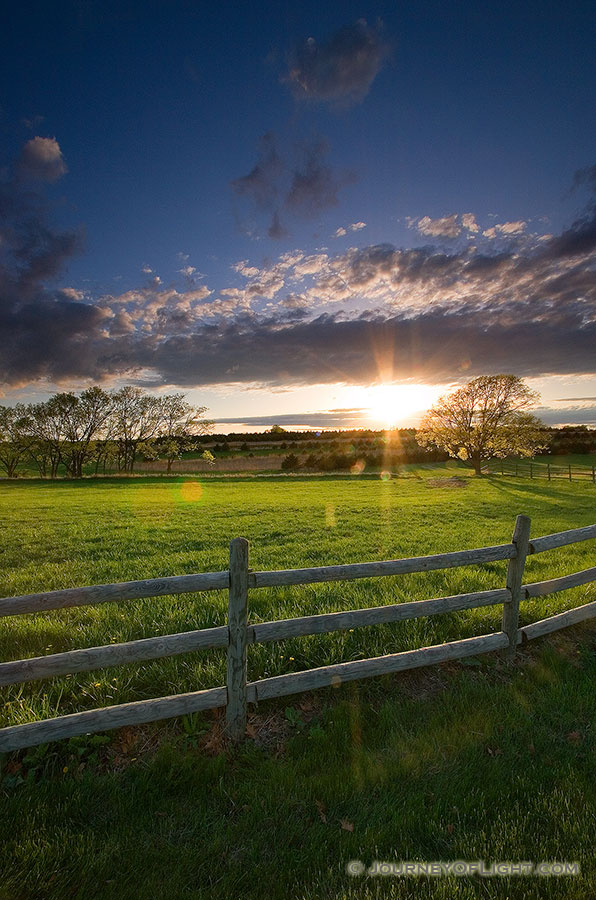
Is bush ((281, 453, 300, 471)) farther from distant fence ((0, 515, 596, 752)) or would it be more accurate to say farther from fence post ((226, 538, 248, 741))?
fence post ((226, 538, 248, 741))

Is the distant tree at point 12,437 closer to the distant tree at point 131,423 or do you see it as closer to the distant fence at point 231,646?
the distant tree at point 131,423

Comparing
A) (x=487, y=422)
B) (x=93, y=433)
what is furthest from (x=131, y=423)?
(x=487, y=422)

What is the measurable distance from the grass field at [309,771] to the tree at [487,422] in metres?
47.7

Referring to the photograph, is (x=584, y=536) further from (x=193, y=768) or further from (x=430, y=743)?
(x=193, y=768)

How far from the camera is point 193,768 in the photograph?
4.17m

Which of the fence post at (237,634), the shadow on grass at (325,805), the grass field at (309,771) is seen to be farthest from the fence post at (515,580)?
the fence post at (237,634)

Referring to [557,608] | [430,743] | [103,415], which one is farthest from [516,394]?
[103,415]

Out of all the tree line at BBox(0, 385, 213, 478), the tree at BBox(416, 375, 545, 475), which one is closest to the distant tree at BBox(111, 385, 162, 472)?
the tree line at BBox(0, 385, 213, 478)

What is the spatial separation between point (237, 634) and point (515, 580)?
393cm

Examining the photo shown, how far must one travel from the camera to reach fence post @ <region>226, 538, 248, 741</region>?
4.45 m

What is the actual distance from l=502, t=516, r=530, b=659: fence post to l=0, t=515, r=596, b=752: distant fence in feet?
0.13

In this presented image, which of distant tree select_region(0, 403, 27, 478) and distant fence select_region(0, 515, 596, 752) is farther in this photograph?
distant tree select_region(0, 403, 27, 478)

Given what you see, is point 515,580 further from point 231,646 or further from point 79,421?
point 79,421

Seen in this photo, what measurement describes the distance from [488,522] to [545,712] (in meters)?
14.6
